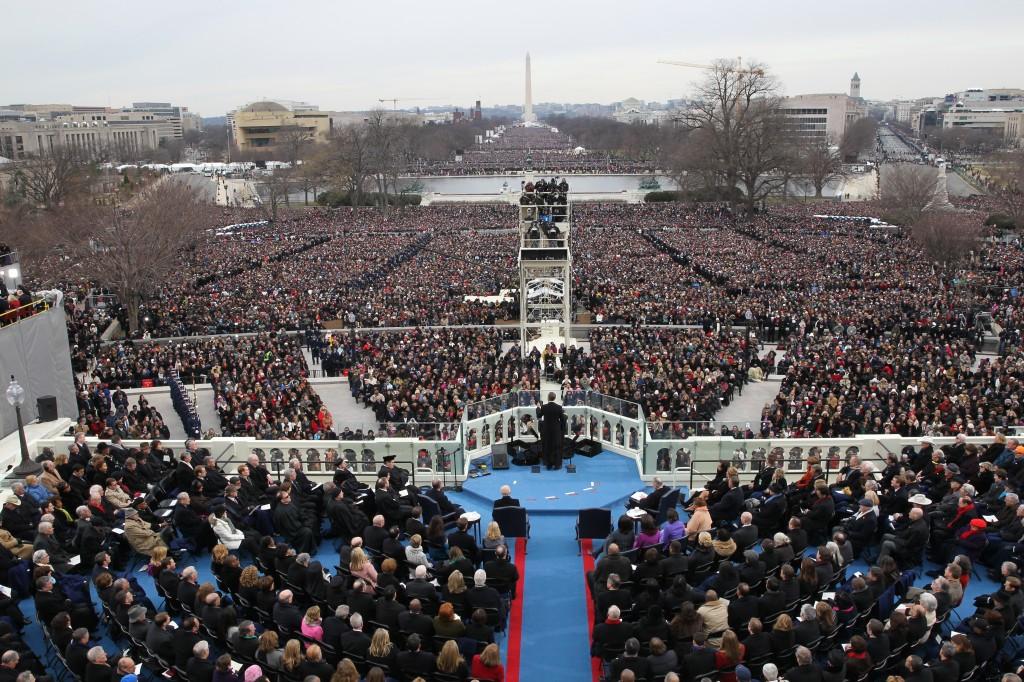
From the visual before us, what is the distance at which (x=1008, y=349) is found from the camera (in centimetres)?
2752

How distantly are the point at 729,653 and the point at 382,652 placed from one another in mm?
3407

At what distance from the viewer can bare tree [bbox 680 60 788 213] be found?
Result: 7256cm

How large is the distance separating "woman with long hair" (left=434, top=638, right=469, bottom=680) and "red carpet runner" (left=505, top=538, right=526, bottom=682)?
49.6 inches

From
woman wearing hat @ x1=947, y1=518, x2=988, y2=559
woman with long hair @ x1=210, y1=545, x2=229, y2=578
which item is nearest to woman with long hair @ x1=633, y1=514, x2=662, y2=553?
woman wearing hat @ x1=947, y1=518, x2=988, y2=559

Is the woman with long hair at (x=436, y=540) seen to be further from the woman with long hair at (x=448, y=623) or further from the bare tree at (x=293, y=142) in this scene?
the bare tree at (x=293, y=142)

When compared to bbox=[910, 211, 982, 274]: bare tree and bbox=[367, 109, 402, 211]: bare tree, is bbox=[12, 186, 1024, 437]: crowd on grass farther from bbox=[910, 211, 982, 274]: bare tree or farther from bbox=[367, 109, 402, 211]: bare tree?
bbox=[367, 109, 402, 211]: bare tree

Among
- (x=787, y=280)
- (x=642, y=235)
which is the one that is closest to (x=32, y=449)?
(x=787, y=280)

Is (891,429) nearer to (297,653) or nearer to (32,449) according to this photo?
(297,653)

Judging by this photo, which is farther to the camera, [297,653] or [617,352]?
[617,352]

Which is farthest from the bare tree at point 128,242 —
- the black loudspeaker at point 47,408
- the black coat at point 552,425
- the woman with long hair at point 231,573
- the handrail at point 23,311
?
the woman with long hair at point 231,573

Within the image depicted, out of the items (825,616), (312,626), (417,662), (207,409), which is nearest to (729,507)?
(825,616)

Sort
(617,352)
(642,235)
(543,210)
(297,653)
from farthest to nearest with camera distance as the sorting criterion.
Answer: (642,235) → (543,210) → (617,352) → (297,653)

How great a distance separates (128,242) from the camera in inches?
1503

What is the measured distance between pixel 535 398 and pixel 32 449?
30.0ft
